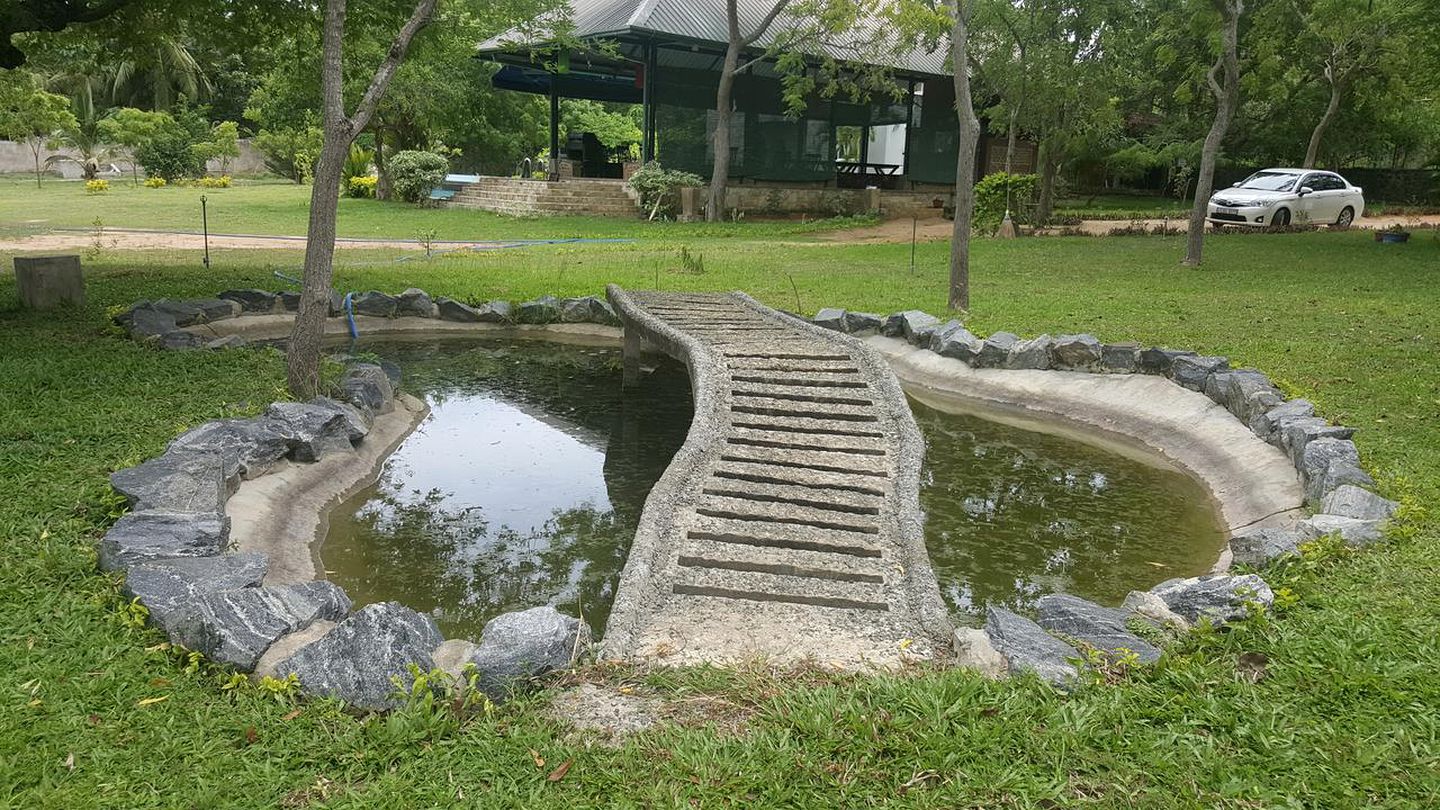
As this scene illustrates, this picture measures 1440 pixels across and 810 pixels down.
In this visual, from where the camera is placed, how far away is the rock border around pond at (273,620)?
12.4 feet

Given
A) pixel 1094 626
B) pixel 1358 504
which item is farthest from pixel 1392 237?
pixel 1094 626

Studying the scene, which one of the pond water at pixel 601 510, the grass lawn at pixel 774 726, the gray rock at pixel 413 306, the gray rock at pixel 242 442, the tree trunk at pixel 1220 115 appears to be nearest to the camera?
the grass lawn at pixel 774 726

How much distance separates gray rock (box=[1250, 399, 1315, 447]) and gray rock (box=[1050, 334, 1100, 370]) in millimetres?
2194

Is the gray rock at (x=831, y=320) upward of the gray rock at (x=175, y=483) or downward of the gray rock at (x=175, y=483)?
upward

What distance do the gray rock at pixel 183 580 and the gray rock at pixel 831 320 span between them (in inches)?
310

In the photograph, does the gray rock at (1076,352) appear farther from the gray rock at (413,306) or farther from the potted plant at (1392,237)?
the potted plant at (1392,237)

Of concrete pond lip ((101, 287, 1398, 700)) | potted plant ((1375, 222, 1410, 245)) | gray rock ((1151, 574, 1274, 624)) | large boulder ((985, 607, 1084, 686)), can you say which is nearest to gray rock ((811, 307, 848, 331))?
concrete pond lip ((101, 287, 1398, 700))

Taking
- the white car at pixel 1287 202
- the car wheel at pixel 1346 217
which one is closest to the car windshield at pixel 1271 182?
the white car at pixel 1287 202

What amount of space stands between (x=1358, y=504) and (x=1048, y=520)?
2.05 metres

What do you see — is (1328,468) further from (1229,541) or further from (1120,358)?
(1120,358)

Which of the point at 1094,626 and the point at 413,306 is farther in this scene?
the point at 413,306

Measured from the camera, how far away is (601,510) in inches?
291

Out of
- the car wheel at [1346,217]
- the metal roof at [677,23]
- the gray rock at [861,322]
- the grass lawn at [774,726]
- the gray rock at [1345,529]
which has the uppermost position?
the metal roof at [677,23]

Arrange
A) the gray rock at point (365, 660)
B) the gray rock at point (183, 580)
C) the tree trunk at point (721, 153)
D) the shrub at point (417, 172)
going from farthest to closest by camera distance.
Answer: the shrub at point (417, 172) < the tree trunk at point (721, 153) < the gray rock at point (183, 580) < the gray rock at point (365, 660)
